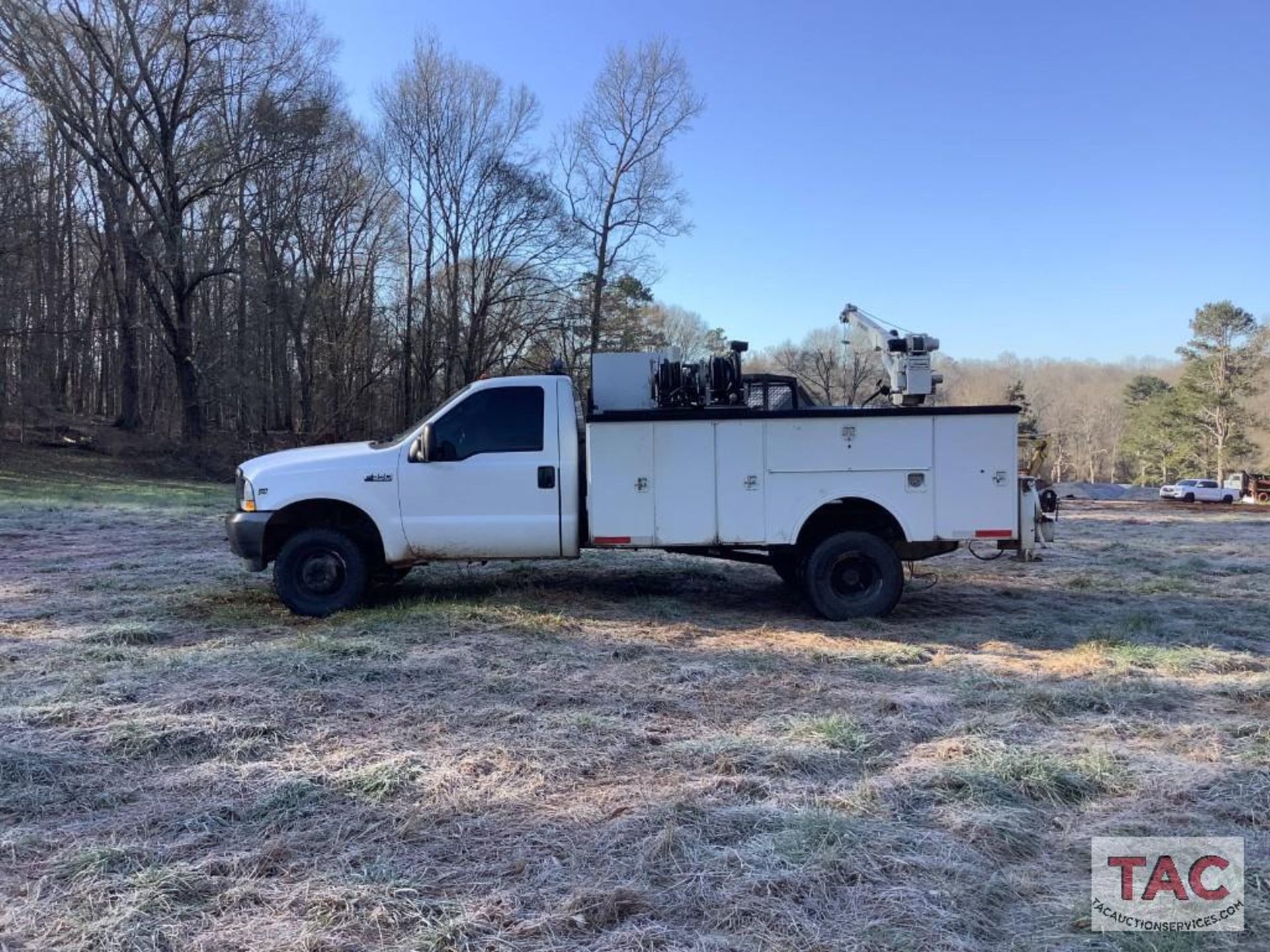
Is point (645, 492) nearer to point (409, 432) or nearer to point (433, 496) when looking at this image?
point (433, 496)

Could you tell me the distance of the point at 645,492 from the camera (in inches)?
281

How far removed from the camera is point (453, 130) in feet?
123

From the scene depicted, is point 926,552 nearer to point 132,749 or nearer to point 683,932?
point 683,932

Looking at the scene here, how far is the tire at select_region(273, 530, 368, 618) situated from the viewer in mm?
7234

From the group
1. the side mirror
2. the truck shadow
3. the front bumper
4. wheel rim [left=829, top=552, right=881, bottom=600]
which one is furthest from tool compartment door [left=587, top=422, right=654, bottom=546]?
the front bumper

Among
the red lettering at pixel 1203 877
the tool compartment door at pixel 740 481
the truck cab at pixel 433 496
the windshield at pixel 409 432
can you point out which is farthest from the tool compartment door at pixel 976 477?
the windshield at pixel 409 432

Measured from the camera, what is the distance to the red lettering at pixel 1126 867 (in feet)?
9.65

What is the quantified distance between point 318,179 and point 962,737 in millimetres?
37400

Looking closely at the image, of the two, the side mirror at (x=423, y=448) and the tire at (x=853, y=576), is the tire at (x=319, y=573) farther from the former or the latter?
the tire at (x=853, y=576)

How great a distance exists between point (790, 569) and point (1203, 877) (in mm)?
5229

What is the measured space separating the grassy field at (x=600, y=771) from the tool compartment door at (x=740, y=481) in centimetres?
85

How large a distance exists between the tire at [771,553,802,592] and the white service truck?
9 cm

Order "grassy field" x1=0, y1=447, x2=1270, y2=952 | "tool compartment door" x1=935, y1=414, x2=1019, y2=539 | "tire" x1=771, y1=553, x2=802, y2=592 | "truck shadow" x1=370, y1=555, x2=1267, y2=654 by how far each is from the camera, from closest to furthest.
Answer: "grassy field" x1=0, y1=447, x2=1270, y2=952, "truck shadow" x1=370, y1=555, x2=1267, y2=654, "tool compartment door" x1=935, y1=414, x2=1019, y2=539, "tire" x1=771, y1=553, x2=802, y2=592

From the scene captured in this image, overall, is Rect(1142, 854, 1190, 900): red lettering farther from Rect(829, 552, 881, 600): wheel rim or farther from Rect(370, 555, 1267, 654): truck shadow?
Rect(829, 552, 881, 600): wheel rim
